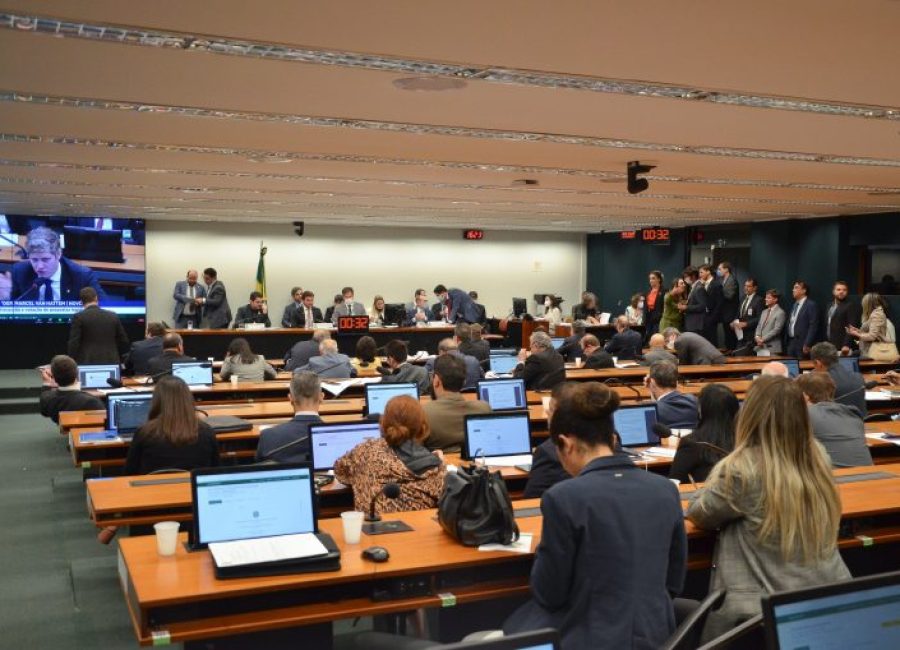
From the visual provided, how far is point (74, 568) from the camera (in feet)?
20.5

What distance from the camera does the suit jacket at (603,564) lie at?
284 centimetres

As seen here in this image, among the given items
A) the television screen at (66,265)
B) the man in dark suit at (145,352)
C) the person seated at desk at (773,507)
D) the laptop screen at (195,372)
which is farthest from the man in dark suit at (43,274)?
the person seated at desk at (773,507)

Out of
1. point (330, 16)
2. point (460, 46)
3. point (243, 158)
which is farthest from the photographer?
point (243, 158)

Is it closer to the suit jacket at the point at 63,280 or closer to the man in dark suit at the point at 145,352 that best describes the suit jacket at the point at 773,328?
the man in dark suit at the point at 145,352

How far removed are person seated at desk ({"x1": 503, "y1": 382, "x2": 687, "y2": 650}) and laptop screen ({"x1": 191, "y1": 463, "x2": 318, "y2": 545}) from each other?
A: 46.6 inches

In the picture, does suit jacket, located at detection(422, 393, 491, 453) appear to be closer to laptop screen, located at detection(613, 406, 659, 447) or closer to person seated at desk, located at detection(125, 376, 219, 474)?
laptop screen, located at detection(613, 406, 659, 447)

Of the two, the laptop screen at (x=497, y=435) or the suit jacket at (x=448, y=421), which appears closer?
the laptop screen at (x=497, y=435)

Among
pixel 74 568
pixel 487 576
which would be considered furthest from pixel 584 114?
pixel 74 568

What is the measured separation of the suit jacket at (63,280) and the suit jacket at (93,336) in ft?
21.7

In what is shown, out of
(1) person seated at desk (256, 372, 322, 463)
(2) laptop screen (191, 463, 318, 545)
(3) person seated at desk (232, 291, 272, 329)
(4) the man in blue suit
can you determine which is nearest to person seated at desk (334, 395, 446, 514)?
(2) laptop screen (191, 463, 318, 545)

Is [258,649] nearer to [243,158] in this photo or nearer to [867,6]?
[867,6]

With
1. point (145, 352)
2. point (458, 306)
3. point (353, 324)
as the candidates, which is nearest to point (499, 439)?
point (145, 352)

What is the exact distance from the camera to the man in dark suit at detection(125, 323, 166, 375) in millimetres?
11055

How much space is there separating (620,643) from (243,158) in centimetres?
680
